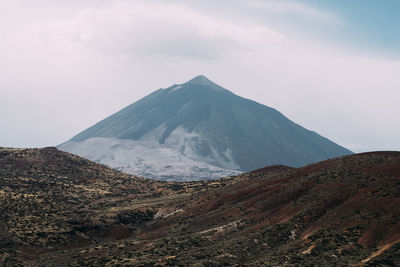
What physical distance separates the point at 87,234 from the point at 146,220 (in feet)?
48.1

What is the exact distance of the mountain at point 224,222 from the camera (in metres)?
62.6

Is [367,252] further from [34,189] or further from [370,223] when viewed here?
[34,189]

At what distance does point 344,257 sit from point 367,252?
2791 mm

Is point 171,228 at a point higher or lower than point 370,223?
lower

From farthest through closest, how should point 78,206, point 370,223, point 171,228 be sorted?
point 78,206 → point 171,228 → point 370,223

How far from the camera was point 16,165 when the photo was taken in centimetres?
13788

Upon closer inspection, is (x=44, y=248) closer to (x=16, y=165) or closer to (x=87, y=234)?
(x=87, y=234)

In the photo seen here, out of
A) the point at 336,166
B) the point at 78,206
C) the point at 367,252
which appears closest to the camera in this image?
the point at 367,252

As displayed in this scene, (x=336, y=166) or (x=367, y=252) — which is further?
(x=336, y=166)


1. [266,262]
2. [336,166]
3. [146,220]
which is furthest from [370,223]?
[146,220]

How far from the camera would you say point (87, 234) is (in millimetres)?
89812

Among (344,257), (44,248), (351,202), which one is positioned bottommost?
(44,248)

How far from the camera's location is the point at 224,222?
8419cm

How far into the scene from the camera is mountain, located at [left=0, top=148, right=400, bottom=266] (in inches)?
2466
